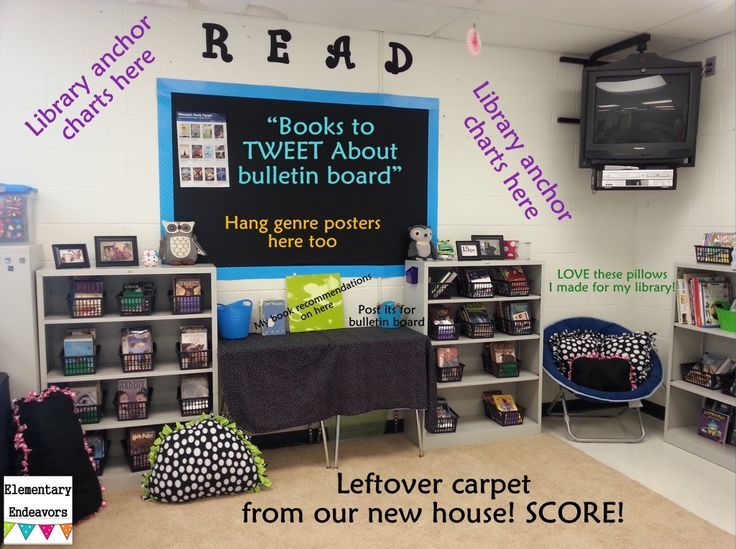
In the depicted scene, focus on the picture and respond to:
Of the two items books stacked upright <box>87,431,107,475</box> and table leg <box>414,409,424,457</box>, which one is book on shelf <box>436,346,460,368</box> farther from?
books stacked upright <box>87,431,107,475</box>

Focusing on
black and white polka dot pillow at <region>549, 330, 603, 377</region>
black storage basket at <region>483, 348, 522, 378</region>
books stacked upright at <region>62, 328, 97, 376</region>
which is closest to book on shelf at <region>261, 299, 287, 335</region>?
books stacked upright at <region>62, 328, 97, 376</region>

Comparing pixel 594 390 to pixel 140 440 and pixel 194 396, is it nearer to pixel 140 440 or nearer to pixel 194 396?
→ pixel 194 396

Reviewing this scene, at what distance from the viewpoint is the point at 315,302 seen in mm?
3666

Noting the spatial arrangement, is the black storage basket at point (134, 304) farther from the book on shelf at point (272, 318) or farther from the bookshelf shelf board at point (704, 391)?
the bookshelf shelf board at point (704, 391)

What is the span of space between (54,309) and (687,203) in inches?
160

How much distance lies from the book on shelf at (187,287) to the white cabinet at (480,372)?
4.37ft

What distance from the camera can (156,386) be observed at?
3.41 metres

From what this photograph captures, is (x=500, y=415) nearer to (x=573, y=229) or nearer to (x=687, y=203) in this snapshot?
(x=573, y=229)

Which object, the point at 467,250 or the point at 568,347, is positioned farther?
the point at 568,347

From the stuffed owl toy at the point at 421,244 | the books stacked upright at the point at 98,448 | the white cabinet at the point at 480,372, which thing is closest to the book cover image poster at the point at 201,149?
the stuffed owl toy at the point at 421,244

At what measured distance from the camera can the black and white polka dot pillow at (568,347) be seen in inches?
155

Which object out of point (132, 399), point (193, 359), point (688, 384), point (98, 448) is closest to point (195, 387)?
point (193, 359)

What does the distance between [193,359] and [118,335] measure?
491 mm

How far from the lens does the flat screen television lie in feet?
12.1
